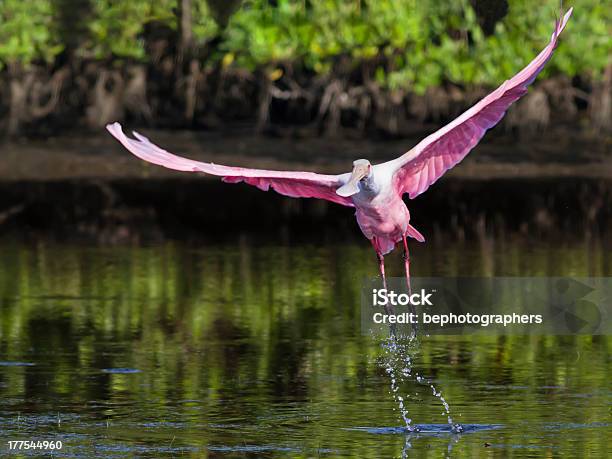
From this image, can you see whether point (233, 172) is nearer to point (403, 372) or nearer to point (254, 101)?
point (403, 372)

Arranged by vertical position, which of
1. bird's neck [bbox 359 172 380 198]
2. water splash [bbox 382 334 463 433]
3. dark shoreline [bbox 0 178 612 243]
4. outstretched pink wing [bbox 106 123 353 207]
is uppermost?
dark shoreline [bbox 0 178 612 243]

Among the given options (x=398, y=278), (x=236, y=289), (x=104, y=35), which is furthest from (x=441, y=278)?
(x=104, y=35)

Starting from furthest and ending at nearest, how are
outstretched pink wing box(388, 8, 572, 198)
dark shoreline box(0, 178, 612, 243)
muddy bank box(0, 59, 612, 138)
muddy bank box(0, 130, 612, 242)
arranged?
muddy bank box(0, 59, 612, 138) < muddy bank box(0, 130, 612, 242) < dark shoreline box(0, 178, 612, 243) < outstretched pink wing box(388, 8, 572, 198)

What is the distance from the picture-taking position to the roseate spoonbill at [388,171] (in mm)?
13336

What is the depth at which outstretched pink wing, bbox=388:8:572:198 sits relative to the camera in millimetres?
13438

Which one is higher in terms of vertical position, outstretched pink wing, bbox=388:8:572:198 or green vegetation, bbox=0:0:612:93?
green vegetation, bbox=0:0:612:93

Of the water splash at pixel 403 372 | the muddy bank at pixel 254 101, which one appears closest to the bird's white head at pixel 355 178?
the water splash at pixel 403 372

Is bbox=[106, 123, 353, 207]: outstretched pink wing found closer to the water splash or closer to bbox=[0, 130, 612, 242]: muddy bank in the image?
the water splash

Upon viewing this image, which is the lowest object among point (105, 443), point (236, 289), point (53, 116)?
point (105, 443)

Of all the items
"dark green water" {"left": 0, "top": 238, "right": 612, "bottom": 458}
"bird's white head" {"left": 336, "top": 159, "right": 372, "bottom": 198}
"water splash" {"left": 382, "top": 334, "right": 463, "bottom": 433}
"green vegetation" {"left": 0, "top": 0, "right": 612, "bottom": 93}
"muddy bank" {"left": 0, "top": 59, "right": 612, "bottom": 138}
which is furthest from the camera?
"muddy bank" {"left": 0, "top": 59, "right": 612, "bottom": 138}

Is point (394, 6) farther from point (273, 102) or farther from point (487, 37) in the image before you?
point (273, 102)

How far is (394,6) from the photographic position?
47.9 m

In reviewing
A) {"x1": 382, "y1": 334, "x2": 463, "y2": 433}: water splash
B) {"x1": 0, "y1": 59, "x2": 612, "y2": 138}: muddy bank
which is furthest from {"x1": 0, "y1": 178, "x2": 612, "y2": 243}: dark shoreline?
{"x1": 382, "y1": 334, "x2": 463, "y2": 433}: water splash

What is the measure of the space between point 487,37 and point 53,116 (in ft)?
36.3
